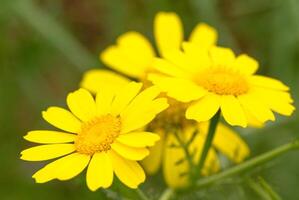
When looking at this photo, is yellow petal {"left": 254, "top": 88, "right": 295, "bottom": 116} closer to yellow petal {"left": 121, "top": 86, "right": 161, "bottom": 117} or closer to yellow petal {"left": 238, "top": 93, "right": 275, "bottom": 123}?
yellow petal {"left": 238, "top": 93, "right": 275, "bottom": 123}

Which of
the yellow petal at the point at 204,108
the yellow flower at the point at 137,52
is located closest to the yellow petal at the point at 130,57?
the yellow flower at the point at 137,52

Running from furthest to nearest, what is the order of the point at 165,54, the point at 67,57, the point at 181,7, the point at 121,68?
1. the point at 181,7
2. the point at 67,57
3. the point at 121,68
4. the point at 165,54

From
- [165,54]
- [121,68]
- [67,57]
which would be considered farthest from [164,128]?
[67,57]

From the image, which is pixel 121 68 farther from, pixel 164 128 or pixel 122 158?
pixel 122 158

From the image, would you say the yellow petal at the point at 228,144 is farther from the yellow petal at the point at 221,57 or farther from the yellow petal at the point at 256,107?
the yellow petal at the point at 256,107

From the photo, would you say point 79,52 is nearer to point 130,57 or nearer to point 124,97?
point 130,57

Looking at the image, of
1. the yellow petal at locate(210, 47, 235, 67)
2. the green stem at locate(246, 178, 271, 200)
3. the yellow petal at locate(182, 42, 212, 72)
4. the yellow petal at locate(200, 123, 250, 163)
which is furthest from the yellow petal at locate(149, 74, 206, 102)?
the yellow petal at locate(200, 123, 250, 163)

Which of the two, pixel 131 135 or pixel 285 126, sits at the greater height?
pixel 285 126
